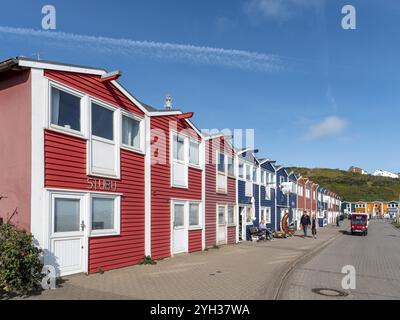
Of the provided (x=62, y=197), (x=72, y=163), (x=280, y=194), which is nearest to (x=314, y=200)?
(x=280, y=194)

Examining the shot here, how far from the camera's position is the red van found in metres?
39.2

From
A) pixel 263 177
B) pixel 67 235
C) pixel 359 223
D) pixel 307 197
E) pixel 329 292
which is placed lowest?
pixel 359 223

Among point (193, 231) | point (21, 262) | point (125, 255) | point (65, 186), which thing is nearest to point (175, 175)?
point (193, 231)

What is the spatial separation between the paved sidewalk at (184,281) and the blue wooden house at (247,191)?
9779mm

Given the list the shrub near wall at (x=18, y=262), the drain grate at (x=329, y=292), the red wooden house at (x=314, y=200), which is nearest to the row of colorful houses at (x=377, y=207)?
the red wooden house at (x=314, y=200)

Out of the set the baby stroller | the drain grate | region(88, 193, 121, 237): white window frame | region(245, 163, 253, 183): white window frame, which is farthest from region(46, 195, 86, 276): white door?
region(245, 163, 253, 183): white window frame

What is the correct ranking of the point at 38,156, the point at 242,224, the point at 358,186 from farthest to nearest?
1. the point at 358,186
2. the point at 242,224
3. the point at 38,156

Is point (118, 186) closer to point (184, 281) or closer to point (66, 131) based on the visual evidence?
point (66, 131)

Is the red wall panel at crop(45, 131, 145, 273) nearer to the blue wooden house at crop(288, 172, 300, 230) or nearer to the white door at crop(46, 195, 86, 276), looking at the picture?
the white door at crop(46, 195, 86, 276)

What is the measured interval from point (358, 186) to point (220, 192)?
461ft

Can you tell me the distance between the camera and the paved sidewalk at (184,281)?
8.88 meters

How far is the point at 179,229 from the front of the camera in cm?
1684

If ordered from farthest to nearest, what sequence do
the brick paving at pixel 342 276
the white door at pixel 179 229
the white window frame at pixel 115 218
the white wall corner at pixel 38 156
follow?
the white door at pixel 179 229 → the white window frame at pixel 115 218 → the brick paving at pixel 342 276 → the white wall corner at pixel 38 156

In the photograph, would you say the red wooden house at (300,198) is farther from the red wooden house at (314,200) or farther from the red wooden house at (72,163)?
the red wooden house at (72,163)
